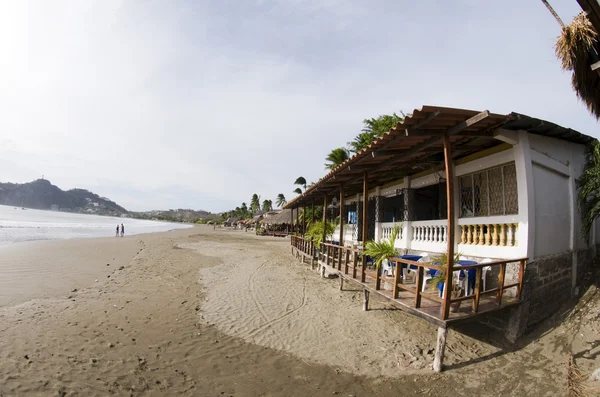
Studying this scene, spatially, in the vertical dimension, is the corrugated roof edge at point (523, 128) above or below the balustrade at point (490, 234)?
above

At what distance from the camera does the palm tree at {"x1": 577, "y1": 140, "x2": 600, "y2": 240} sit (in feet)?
21.1

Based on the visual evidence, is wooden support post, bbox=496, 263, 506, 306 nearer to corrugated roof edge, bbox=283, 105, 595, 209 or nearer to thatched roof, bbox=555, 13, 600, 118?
corrugated roof edge, bbox=283, 105, 595, 209

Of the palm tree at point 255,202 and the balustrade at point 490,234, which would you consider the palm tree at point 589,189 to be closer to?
the balustrade at point 490,234

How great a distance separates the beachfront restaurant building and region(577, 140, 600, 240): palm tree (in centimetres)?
14

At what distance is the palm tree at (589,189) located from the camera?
253 inches

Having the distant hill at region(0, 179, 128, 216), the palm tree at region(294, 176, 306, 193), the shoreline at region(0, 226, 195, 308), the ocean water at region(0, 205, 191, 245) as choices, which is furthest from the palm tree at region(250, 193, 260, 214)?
the distant hill at region(0, 179, 128, 216)

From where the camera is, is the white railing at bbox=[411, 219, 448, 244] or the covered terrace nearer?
the covered terrace

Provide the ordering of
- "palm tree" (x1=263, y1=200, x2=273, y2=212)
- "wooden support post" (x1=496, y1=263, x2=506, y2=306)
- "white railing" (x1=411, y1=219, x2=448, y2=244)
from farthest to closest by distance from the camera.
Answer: "palm tree" (x1=263, y1=200, x2=273, y2=212) < "white railing" (x1=411, y1=219, x2=448, y2=244) < "wooden support post" (x1=496, y1=263, x2=506, y2=306)

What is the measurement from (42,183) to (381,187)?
764 ft

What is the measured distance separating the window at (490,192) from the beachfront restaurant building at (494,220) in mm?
21

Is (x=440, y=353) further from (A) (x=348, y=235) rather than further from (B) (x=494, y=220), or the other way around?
(A) (x=348, y=235)

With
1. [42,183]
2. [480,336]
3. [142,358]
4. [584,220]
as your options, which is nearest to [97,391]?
[142,358]

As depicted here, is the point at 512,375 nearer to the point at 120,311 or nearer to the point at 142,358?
the point at 142,358

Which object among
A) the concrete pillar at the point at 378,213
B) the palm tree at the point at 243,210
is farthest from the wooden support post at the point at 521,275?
the palm tree at the point at 243,210
